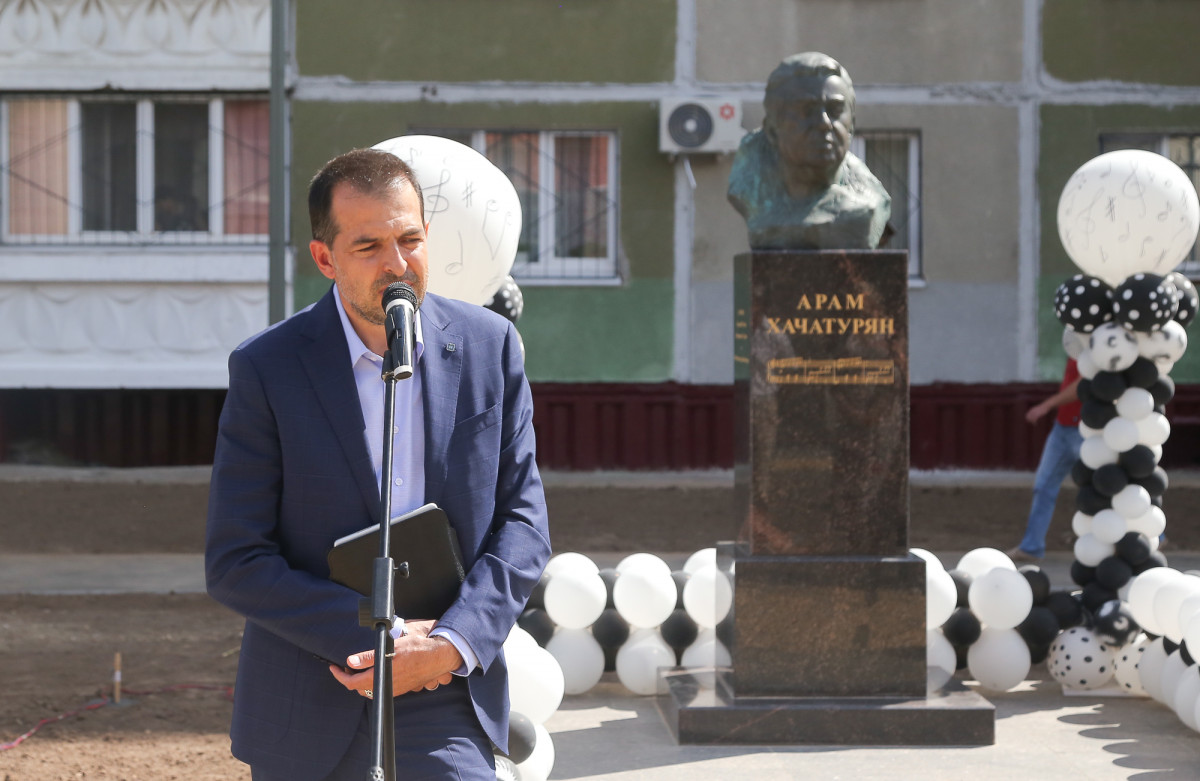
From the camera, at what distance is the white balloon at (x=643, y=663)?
252 inches

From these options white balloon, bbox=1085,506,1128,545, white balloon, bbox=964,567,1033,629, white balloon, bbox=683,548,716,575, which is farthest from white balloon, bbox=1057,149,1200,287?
white balloon, bbox=683,548,716,575

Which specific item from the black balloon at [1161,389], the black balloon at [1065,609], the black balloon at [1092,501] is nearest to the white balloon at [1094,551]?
the black balloon at [1092,501]

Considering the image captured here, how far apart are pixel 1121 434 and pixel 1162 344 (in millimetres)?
485

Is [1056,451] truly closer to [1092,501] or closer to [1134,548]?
[1092,501]

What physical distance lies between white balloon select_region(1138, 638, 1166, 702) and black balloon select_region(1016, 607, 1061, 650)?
1.42 ft

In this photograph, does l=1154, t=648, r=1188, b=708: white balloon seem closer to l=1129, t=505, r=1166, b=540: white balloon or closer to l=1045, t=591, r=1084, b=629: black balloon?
l=1045, t=591, r=1084, b=629: black balloon

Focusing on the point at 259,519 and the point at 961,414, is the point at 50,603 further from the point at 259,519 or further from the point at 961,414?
the point at 961,414

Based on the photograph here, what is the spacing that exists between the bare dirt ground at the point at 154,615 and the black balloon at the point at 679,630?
2.07m

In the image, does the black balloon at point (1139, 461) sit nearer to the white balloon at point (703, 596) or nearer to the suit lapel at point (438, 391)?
the white balloon at point (703, 596)

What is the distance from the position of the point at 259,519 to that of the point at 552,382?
12362 millimetres

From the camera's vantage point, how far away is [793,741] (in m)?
5.57

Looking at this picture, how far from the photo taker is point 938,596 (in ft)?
20.2

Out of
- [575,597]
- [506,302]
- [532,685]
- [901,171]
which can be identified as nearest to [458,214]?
[506,302]

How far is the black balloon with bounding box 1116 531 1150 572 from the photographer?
6.72m
